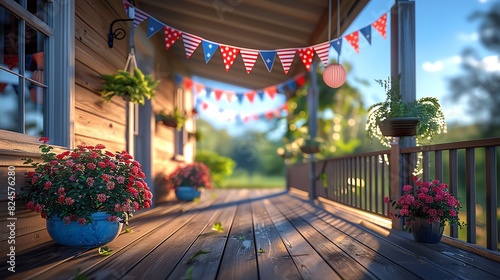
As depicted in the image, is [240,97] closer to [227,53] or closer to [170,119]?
[170,119]

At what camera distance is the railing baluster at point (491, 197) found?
7.60ft

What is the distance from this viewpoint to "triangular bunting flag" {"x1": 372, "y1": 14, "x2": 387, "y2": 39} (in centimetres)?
392

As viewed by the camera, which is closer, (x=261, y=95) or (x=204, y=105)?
(x=261, y=95)

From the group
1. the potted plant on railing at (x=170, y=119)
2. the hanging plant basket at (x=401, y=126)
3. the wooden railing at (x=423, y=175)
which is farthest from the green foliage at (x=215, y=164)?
the hanging plant basket at (x=401, y=126)

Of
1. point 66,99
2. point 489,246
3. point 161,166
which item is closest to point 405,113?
point 489,246

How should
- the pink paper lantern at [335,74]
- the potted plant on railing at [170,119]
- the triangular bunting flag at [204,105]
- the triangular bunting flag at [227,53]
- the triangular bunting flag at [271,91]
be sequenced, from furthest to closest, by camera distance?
the triangular bunting flag at [204,105]
the triangular bunting flag at [271,91]
the potted plant on railing at [170,119]
the triangular bunting flag at [227,53]
the pink paper lantern at [335,74]

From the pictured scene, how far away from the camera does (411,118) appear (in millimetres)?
3029

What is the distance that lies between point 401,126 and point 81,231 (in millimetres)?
2258

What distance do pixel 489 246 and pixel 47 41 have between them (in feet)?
10.0

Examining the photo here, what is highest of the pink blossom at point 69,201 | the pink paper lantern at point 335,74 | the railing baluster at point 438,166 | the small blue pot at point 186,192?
the pink paper lantern at point 335,74

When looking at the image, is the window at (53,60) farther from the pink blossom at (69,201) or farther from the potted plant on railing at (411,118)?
the potted plant on railing at (411,118)

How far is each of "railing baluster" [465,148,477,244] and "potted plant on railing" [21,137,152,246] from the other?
6.64 feet

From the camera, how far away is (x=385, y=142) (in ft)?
11.5

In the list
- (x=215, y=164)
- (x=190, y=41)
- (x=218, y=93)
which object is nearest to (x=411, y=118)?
(x=190, y=41)
